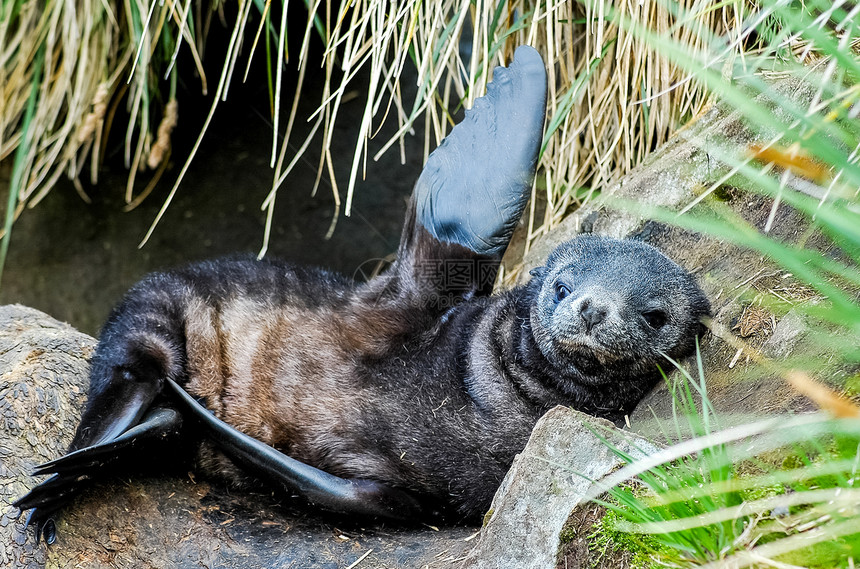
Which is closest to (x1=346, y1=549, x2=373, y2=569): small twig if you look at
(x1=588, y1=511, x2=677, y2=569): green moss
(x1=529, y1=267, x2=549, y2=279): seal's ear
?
(x1=588, y1=511, x2=677, y2=569): green moss

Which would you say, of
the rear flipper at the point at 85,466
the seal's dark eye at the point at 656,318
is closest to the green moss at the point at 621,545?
the seal's dark eye at the point at 656,318

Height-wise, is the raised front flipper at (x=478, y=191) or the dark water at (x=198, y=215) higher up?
the raised front flipper at (x=478, y=191)

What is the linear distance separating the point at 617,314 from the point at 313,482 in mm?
1248

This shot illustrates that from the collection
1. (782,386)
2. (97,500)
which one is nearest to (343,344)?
(97,500)

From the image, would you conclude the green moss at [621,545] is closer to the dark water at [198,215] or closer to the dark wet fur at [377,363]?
the dark wet fur at [377,363]

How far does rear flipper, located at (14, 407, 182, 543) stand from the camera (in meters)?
2.65

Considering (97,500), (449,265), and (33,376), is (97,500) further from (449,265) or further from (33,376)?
(449,265)

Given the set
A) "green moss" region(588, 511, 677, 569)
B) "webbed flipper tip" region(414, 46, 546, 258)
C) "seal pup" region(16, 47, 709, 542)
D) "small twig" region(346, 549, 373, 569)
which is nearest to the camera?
"green moss" region(588, 511, 677, 569)

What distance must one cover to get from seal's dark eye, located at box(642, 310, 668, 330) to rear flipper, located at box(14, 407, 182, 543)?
1.77 metres

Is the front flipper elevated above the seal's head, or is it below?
below

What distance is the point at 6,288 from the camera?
592 centimetres

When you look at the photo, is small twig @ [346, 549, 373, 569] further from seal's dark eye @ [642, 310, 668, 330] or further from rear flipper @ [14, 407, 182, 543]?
seal's dark eye @ [642, 310, 668, 330]

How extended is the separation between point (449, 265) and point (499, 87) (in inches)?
30.3

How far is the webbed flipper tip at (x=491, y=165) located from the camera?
10.9ft
